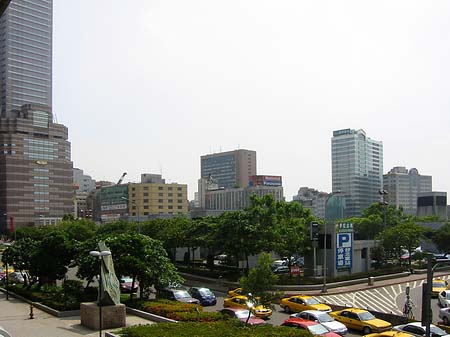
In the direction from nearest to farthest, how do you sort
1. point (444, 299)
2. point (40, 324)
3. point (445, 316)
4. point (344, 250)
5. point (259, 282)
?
point (259, 282) → point (40, 324) → point (445, 316) → point (444, 299) → point (344, 250)

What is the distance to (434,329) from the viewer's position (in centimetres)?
2566

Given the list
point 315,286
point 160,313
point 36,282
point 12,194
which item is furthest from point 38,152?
point 160,313

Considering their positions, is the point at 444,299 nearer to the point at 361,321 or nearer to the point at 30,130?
the point at 361,321

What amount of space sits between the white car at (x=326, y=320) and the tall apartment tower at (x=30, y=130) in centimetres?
A: 13319

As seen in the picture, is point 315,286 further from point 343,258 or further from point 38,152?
point 38,152

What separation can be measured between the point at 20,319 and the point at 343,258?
29.6 meters

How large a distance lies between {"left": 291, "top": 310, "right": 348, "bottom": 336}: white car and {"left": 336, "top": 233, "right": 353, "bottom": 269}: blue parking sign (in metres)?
20.9

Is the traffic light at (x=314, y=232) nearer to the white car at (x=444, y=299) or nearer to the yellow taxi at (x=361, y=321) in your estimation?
the white car at (x=444, y=299)

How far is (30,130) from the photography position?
15575cm

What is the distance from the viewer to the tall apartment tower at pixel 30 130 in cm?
15062

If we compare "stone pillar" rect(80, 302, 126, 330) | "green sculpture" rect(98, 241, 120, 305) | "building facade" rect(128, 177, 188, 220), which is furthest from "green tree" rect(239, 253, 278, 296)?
"building facade" rect(128, 177, 188, 220)

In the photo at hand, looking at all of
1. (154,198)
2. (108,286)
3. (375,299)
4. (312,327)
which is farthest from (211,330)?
(154,198)

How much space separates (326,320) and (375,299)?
14602 millimetres

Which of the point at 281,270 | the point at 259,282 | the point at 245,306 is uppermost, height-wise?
the point at 259,282
